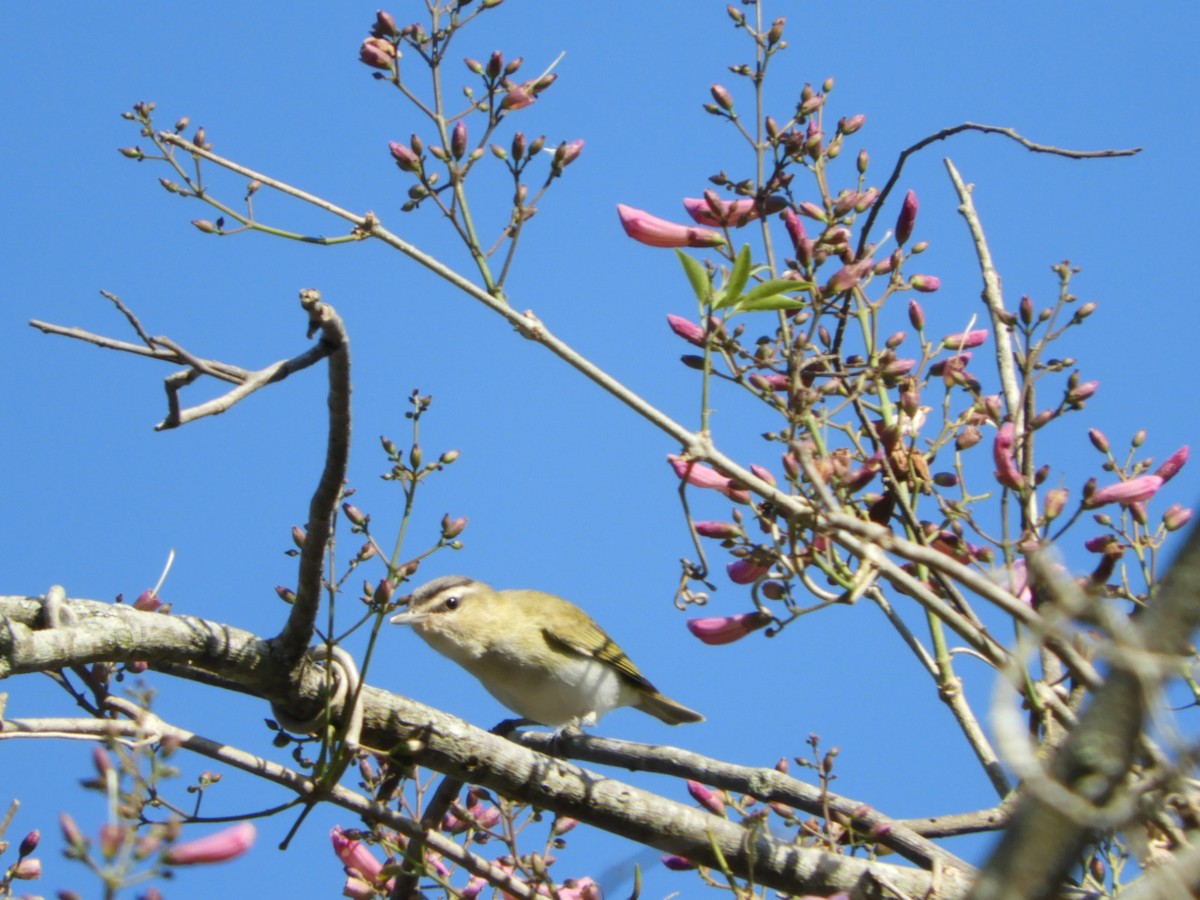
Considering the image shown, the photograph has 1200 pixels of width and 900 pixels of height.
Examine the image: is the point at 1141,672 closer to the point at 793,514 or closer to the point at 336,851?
the point at 793,514

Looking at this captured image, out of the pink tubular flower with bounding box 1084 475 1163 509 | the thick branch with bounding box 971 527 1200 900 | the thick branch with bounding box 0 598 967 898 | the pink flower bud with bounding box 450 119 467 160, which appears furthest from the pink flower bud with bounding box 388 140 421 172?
the thick branch with bounding box 971 527 1200 900

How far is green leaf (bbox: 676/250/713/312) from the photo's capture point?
8.61ft

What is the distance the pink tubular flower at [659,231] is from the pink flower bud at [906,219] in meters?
0.70

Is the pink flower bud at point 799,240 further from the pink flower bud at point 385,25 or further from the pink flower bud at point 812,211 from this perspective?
the pink flower bud at point 385,25

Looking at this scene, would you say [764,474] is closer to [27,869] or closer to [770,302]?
[770,302]

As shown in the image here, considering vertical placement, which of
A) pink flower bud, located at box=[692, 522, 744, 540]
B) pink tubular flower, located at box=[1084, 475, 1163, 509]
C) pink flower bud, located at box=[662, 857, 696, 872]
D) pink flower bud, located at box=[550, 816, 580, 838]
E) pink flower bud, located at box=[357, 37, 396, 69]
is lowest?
pink flower bud, located at box=[662, 857, 696, 872]

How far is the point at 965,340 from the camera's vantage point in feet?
11.9

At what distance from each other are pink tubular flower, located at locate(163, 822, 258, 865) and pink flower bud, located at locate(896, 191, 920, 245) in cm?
244

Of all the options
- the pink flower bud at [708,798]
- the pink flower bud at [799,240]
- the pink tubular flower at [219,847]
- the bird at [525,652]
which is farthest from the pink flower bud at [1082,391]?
the bird at [525,652]

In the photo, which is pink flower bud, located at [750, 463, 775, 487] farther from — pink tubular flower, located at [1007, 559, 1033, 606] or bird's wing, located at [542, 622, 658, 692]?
bird's wing, located at [542, 622, 658, 692]

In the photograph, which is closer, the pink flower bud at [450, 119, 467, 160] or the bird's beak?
the pink flower bud at [450, 119, 467, 160]

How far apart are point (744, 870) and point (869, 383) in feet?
4.07

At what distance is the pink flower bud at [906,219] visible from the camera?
3586 millimetres

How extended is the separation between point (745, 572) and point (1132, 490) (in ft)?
3.51
